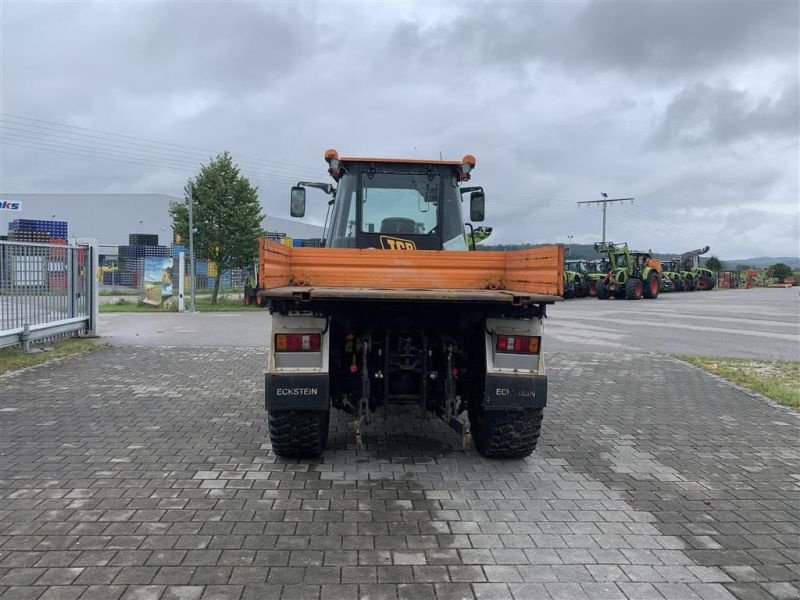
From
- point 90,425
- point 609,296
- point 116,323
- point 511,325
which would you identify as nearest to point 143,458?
point 90,425

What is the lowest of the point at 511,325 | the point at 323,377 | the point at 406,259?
the point at 323,377

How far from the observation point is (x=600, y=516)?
3992 millimetres

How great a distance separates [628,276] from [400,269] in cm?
2726

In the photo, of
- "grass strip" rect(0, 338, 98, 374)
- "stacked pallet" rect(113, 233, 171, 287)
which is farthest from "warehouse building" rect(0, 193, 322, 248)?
"grass strip" rect(0, 338, 98, 374)

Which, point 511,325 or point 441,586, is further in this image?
point 511,325

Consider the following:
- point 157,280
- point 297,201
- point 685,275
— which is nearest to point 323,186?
point 297,201

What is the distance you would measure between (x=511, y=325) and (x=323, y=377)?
1.49 meters

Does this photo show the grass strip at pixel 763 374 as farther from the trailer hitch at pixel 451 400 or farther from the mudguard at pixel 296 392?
the mudguard at pixel 296 392

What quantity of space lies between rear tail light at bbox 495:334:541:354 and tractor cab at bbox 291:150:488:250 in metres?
2.06

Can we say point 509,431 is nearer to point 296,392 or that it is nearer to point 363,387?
point 363,387

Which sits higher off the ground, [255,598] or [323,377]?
[323,377]

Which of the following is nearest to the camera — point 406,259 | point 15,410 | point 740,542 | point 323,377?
point 740,542

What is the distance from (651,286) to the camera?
101 feet

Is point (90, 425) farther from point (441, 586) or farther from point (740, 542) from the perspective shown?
point (740, 542)
